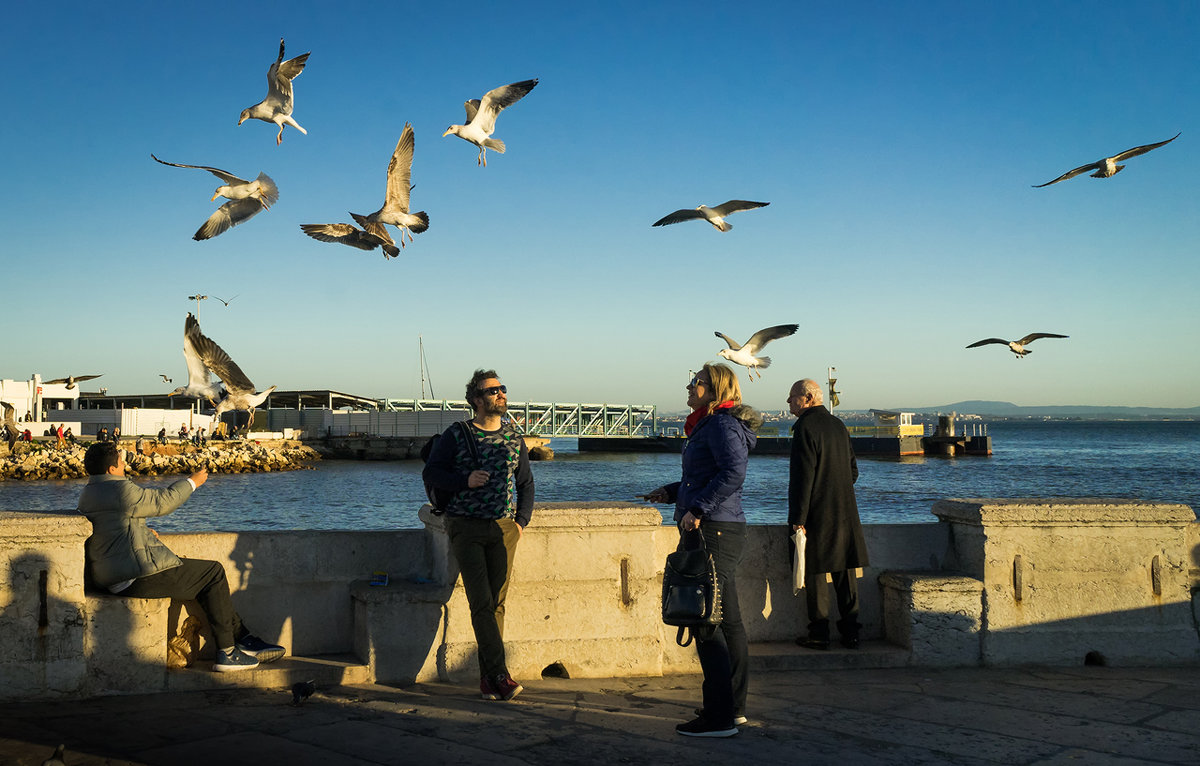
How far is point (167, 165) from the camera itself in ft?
37.0

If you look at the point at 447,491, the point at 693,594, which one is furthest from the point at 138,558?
the point at 693,594

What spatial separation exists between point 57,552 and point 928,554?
5.07m

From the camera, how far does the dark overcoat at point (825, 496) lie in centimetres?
573

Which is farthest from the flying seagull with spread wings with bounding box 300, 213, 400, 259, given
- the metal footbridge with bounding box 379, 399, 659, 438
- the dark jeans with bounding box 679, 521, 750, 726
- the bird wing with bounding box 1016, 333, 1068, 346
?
the metal footbridge with bounding box 379, 399, 659, 438

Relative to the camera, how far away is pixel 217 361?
14.3 meters

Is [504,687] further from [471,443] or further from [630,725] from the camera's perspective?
[471,443]

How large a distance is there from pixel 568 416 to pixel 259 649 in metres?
110

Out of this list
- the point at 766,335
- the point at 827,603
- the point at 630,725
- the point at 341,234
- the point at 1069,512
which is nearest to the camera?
the point at 630,725

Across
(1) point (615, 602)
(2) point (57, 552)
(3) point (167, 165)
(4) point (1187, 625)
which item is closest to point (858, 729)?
(1) point (615, 602)

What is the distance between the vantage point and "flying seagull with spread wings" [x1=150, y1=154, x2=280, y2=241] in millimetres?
13250

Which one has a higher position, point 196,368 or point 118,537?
point 196,368

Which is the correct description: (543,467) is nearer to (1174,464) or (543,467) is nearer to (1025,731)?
(1174,464)

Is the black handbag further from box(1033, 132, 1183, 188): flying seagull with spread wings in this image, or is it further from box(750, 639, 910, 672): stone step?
box(1033, 132, 1183, 188): flying seagull with spread wings

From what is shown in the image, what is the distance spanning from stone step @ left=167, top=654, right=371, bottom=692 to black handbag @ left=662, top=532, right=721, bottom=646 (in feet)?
6.07
